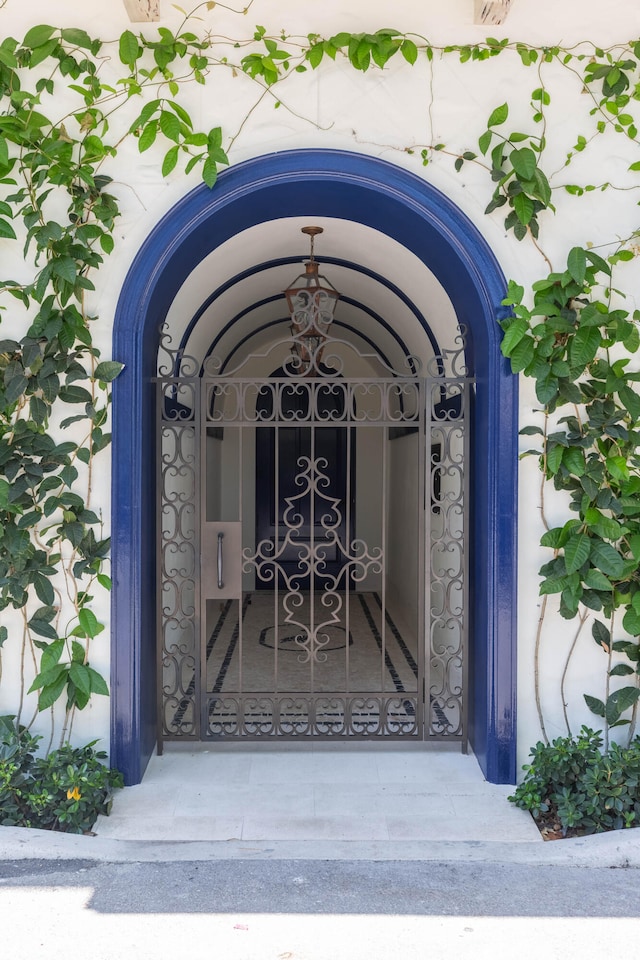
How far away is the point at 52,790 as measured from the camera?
132 inches

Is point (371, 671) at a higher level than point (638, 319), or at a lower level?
lower

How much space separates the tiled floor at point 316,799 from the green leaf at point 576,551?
1.14m

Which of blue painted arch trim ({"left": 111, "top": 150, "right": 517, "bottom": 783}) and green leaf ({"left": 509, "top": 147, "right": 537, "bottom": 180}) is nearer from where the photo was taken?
green leaf ({"left": 509, "top": 147, "right": 537, "bottom": 180})

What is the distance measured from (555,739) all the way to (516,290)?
211 cm

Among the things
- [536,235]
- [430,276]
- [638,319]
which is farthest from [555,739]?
[430,276]

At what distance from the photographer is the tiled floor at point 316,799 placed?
3.32m

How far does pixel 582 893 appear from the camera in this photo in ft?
9.46

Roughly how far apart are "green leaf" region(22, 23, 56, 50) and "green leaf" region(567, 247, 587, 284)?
8.41 ft

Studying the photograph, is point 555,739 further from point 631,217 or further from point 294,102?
point 294,102

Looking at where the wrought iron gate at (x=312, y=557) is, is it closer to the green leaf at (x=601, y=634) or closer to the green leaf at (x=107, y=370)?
the green leaf at (x=107, y=370)

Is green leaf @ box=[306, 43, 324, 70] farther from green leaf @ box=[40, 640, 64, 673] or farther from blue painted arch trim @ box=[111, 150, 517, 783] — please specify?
green leaf @ box=[40, 640, 64, 673]

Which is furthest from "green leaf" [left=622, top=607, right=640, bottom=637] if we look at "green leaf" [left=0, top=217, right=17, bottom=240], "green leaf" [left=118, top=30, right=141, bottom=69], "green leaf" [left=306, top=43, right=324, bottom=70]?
"green leaf" [left=118, top=30, right=141, bottom=69]

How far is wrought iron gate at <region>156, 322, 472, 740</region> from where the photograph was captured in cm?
410

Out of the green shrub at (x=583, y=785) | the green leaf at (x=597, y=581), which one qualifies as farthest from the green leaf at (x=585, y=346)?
the green shrub at (x=583, y=785)
